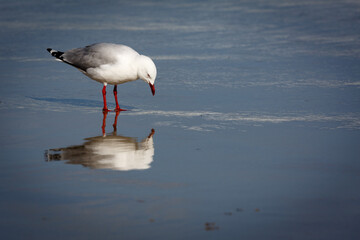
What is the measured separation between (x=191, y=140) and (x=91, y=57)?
2.71 meters

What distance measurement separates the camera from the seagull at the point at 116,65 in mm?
8070

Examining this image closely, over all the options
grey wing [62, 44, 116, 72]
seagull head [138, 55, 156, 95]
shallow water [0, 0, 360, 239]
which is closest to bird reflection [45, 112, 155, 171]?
shallow water [0, 0, 360, 239]

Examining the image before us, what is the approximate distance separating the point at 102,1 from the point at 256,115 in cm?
1278

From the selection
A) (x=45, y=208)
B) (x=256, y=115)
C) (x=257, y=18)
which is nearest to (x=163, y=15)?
(x=257, y=18)

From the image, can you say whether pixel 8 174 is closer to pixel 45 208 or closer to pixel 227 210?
pixel 45 208

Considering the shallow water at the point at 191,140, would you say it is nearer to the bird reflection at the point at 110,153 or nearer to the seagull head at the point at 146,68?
the bird reflection at the point at 110,153

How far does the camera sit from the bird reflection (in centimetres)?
545

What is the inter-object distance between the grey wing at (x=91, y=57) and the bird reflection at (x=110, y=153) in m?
1.95

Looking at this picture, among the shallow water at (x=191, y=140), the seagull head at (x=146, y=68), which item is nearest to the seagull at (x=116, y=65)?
the seagull head at (x=146, y=68)

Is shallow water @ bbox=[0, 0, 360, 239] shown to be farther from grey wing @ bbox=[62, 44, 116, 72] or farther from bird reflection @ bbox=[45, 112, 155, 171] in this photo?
grey wing @ bbox=[62, 44, 116, 72]

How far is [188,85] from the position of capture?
944cm

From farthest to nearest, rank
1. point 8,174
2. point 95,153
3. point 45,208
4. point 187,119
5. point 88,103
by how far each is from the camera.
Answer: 1. point 88,103
2. point 187,119
3. point 95,153
4. point 8,174
5. point 45,208

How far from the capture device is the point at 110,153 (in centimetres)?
585

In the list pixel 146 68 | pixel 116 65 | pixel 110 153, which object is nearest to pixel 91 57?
pixel 116 65
